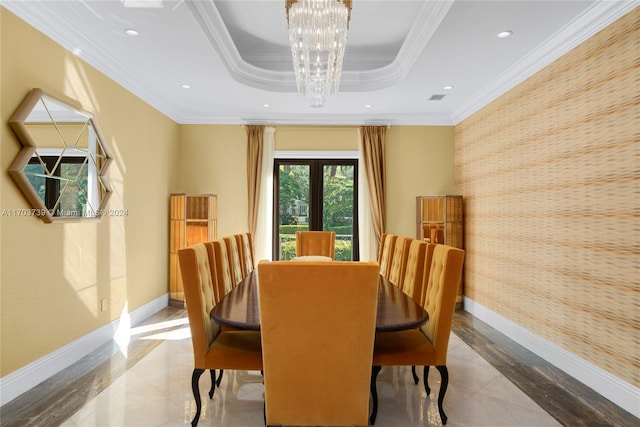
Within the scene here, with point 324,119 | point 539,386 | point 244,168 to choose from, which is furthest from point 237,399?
point 324,119

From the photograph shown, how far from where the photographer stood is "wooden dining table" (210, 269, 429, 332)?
1.84m

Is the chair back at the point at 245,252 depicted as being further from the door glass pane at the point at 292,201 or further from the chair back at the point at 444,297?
the chair back at the point at 444,297

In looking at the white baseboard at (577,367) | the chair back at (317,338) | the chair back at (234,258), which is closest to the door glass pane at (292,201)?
the chair back at (234,258)

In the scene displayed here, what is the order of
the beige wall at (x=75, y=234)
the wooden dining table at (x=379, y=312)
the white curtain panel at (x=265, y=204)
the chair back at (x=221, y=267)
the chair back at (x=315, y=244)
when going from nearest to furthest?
the wooden dining table at (x=379, y=312)
the beige wall at (x=75, y=234)
the chair back at (x=221, y=267)
the chair back at (x=315, y=244)
the white curtain panel at (x=265, y=204)

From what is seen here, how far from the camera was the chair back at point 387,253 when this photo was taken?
11.6 ft

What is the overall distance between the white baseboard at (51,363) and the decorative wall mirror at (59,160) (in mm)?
1040

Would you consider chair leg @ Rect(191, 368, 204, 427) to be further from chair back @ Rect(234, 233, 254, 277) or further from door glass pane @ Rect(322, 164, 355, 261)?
door glass pane @ Rect(322, 164, 355, 261)

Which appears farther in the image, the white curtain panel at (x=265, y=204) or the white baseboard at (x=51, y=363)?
the white curtain panel at (x=265, y=204)

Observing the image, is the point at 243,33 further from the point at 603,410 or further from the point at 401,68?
the point at 603,410

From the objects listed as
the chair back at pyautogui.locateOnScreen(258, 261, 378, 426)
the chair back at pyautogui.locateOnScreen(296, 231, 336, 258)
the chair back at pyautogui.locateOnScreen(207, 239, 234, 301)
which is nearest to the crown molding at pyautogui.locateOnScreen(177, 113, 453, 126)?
the chair back at pyautogui.locateOnScreen(296, 231, 336, 258)

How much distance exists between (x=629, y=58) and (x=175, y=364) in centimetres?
398

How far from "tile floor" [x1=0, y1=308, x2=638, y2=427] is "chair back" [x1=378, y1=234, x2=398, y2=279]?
38.2 inches

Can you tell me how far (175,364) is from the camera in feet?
10.1

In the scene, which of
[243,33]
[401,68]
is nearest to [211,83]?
[243,33]
